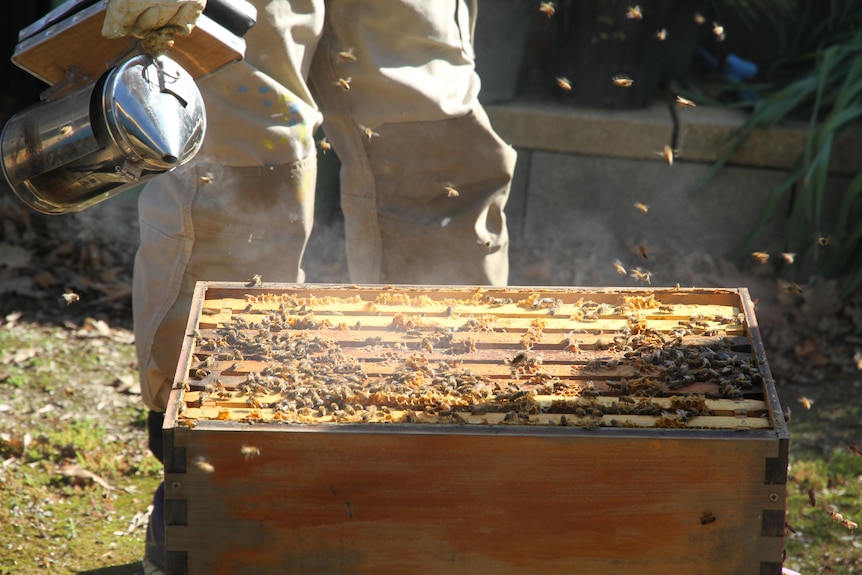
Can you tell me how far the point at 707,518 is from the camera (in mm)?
1849

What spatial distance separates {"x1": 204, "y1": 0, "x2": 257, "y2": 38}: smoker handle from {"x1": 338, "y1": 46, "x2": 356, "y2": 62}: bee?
495 mm

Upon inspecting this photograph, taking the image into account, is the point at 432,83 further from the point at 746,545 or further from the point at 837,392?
the point at 837,392

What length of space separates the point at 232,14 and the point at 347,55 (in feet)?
1.83

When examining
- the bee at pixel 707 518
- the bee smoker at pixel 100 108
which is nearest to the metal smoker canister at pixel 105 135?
the bee smoker at pixel 100 108

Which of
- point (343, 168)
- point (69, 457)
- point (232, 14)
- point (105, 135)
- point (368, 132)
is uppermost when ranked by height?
point (232, 14)

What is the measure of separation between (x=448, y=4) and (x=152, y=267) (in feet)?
3.69

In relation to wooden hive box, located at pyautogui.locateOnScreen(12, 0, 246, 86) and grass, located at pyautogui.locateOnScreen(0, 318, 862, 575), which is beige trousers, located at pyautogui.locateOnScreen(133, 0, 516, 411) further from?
grass, located at pyautogui.locateOnScreen(0, 318, 862, 575)

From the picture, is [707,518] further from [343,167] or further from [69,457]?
[69,457]

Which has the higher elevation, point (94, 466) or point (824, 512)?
point (824, 512)

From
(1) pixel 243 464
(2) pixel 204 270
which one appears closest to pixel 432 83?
(2) pixel 204 270

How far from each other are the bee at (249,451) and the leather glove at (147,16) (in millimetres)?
890

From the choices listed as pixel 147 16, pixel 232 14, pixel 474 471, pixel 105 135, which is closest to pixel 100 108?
pixel 105 135

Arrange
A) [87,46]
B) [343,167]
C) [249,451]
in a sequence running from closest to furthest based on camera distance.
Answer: [249,451]
[87,46]
[343,167]

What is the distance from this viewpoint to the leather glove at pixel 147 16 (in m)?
1.96
